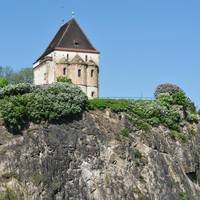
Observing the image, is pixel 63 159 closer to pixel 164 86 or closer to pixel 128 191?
pixel 128 191

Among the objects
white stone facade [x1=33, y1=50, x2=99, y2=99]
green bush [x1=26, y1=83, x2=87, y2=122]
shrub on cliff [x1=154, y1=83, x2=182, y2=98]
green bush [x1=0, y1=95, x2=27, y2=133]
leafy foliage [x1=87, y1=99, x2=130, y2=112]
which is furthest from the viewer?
white stone facade [x1=33, y1=50, x2=99, y2=99]

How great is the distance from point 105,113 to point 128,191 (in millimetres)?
6403

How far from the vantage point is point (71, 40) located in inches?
2552

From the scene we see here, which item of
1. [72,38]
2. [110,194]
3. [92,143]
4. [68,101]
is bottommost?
[110,194]

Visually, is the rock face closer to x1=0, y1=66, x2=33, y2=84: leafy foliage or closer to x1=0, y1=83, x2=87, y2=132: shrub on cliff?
x1=0, y1=83, x2=87, y2=132: shrub on cliff

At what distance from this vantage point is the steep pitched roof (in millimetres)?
64312

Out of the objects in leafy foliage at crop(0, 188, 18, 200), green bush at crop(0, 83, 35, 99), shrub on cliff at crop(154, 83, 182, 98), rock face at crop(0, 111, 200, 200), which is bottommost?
leafy foliage at crop(0, 188, 18, 200)

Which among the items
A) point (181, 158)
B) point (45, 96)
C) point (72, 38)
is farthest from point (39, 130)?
point (72, 38)

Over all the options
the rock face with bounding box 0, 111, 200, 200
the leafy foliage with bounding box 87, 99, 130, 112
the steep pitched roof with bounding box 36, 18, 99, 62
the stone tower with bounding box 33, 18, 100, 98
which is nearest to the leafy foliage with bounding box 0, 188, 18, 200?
the rock face with bounding box 0, 111, 200, 200

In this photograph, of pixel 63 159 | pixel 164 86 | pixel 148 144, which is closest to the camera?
pixel 63 159

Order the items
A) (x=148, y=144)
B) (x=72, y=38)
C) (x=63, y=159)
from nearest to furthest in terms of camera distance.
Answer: (x=63, y=159) → (x=148, y=144) → (x=72, y=38)

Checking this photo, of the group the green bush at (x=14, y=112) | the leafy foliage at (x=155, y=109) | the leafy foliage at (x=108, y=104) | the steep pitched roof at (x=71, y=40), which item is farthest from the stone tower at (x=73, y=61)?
the green bush at (x=14, y=112)

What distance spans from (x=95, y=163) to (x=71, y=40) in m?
22.5

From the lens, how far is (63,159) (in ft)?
143
